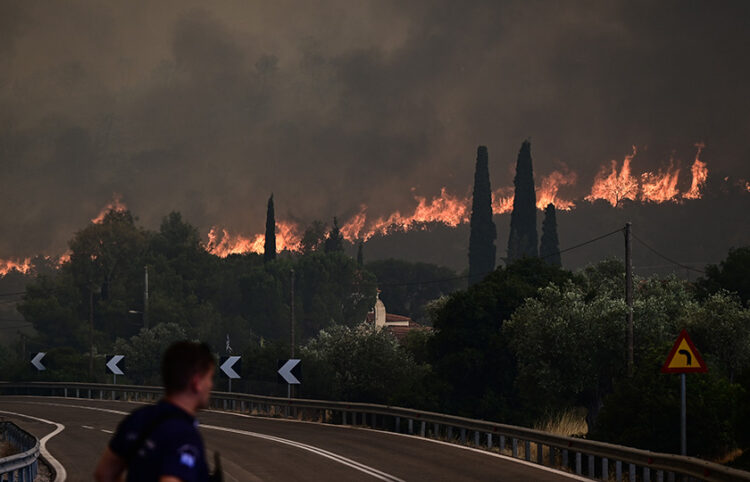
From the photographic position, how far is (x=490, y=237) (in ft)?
479

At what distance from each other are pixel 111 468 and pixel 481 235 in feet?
464

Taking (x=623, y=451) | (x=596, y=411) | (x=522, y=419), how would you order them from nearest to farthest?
(x=623, y=451) → (x=596, y=411) → (x=522, y=419)

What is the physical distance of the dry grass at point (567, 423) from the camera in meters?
34.5

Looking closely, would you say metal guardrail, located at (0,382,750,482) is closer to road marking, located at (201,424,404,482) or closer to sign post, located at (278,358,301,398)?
sign post, located at (278,358,301,398)

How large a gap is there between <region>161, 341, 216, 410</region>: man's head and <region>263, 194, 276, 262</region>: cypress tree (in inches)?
5275

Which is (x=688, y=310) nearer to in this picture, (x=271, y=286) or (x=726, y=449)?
(x=726, y=449)

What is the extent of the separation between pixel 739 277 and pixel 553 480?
119 ft

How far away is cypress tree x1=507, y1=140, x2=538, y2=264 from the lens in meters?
145

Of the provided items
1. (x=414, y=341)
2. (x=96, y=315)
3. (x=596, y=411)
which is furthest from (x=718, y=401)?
(x=96, y=315)

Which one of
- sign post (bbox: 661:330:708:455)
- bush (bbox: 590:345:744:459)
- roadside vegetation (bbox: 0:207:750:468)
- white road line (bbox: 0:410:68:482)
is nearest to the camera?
sign post (bbox: 661:330:708:455)

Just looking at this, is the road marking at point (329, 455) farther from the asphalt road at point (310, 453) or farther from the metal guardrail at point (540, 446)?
the metal guardrail at point (540, 446)

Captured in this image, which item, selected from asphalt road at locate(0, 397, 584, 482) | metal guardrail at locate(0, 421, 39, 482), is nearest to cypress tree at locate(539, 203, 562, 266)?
asphalt road at locate(0, 397, 584, 482)

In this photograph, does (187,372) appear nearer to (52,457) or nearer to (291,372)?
(52,457)

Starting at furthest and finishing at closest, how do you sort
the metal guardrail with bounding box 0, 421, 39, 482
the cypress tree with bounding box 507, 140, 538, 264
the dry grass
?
the cypress tree with bounding box 507, 140, 538, 264 → the dry grass → the metal guardrail with bounding box 0, 421, 39, 482
